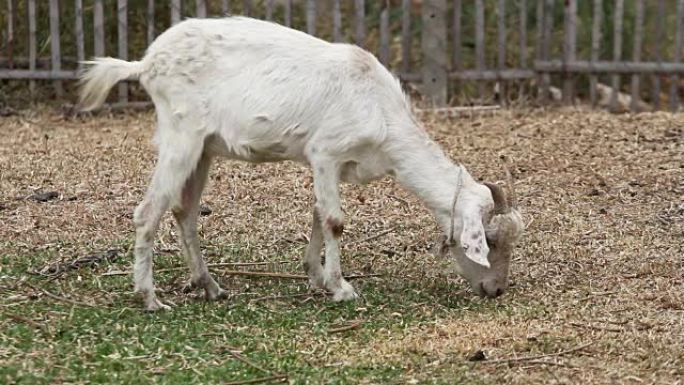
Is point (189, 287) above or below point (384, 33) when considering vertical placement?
below

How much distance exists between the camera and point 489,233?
6652 millimetres

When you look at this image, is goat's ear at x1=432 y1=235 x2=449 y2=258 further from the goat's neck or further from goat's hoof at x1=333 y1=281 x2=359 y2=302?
goat's hoof at x1=333 y1=281 x2=359 y2=302

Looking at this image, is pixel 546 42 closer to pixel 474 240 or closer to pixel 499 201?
pixel 499 201

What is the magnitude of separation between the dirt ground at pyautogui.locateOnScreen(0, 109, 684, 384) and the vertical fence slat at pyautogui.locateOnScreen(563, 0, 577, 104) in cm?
49

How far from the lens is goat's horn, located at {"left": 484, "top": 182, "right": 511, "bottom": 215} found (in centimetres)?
666

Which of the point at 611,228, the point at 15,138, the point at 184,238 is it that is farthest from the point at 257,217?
the point at 15,138

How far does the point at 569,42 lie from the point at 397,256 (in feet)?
16.0

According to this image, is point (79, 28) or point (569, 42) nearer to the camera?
point (79, 28)

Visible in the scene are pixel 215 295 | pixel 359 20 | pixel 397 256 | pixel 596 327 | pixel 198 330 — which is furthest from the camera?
pixel 359 20

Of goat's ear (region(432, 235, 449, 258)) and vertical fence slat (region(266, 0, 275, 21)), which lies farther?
vertical fence slat (region(266, 0, 275, 21))

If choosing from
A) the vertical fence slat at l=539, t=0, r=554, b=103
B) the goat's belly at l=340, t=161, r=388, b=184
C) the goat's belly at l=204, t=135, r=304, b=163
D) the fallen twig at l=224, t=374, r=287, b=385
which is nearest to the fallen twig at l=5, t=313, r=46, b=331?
the fallen twig at l=224, t=374, r=287, b=385

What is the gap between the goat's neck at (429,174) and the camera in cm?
671

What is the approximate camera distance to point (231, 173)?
9.51 metres

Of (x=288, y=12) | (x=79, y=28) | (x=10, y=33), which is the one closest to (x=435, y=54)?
(x=288, y=12)
